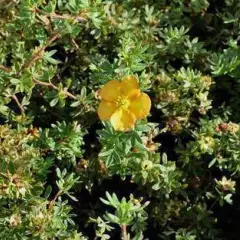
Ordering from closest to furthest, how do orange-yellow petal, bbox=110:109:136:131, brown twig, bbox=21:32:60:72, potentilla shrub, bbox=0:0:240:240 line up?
orange-yellow petal, bbox=110:109:136:131
potentilla shrub, bbox=0:0:240:240
brown twig, bbox=21:32:60:72

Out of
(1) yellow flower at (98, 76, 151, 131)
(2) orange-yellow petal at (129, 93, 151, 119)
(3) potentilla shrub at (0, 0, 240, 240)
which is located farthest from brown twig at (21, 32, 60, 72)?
(2) orange-yellow petal at (129, 93, 151, 119)

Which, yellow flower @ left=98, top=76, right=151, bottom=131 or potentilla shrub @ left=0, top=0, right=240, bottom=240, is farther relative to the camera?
potentilla shrub @ left=0, top=0, right=240, bottom=240

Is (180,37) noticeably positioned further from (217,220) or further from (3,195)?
(3,195)

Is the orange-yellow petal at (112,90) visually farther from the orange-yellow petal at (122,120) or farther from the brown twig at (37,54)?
the brown twig at (37,54)

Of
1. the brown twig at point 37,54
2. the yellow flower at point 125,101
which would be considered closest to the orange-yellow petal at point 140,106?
the yellow flower at point 125,101

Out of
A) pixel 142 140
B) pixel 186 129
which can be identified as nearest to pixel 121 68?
pixel 142 140

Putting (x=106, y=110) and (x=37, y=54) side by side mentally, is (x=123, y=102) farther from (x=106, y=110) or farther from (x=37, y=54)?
(x=37, y=54)

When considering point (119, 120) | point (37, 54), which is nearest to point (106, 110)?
point (119, 120)

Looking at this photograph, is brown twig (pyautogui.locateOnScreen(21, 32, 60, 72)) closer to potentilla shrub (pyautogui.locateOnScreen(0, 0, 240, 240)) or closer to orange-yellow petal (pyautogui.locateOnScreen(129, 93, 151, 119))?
potentilla shrub (pyautogui.locateOnScreen(0, 0, 240, 240))
